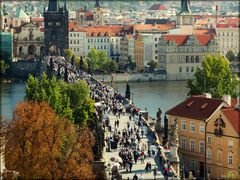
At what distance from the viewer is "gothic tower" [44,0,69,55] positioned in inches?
3305

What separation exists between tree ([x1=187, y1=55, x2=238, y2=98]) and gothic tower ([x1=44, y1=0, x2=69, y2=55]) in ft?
124

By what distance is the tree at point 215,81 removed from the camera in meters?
41.8

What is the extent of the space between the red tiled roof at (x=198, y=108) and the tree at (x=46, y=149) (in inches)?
251

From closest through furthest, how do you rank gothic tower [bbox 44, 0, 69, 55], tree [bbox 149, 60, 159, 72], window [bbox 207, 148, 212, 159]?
window [bbox 207, 148, 212, 159] < tree [bbox 149, 60, 159, 72] < gothic tower [bbox 44, 0, 69, 55]

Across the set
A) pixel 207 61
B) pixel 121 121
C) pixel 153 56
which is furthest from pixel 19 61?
pixel 121 121

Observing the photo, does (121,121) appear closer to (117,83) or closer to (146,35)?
(117,83)

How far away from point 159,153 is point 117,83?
44.2m

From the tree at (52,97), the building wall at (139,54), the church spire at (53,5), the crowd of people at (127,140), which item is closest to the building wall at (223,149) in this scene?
the crowd of people at (127,140)

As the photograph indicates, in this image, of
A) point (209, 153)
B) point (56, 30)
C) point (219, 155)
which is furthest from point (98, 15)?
point (219, 155)

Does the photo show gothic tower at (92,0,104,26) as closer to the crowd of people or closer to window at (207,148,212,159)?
the crowd of people

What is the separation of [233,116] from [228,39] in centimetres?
6021

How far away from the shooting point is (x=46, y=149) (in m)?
20.9

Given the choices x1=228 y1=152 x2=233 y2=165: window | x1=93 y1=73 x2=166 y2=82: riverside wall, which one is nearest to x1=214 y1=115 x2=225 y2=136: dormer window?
x1=228 y1=152 x2=233 y2=165: window

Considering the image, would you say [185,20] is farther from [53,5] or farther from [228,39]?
[53,5]
